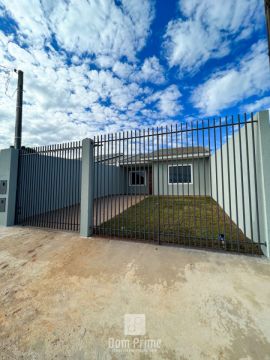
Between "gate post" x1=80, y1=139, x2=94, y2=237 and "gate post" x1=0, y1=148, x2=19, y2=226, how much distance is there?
3.25m

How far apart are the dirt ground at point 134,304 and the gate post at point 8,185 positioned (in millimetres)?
2683

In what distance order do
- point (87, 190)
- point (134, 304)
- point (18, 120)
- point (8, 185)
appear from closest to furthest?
point (134, 304) → point (87, 190) → point (8, 185) → point (18, 120)

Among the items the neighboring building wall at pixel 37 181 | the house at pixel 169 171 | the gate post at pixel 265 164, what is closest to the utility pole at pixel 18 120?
the neighboring building wall at pixel 37 181

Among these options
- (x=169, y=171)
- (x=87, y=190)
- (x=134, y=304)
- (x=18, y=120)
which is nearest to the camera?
(x=134, y=304)

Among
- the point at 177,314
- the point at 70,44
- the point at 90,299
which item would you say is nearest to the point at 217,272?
the point at 177,314

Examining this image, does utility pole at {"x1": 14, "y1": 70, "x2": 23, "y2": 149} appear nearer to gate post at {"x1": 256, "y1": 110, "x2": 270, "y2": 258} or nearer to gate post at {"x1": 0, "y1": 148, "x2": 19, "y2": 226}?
gate post at {"x1": 0, "y1": 148, "x2": 19, "y2": 226}

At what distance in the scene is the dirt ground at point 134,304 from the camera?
1465mm

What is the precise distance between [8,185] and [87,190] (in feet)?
11.5

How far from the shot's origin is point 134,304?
1994mm

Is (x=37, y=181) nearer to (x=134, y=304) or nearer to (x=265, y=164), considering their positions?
(x=134, y=304)

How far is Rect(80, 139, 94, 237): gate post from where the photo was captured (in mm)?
4328

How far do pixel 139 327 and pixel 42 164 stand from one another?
19.2 ft

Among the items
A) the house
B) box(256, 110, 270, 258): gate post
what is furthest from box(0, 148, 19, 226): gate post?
box(256, 110, 270, 258): gate post

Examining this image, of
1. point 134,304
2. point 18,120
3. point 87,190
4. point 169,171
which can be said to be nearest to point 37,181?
point 18,120
